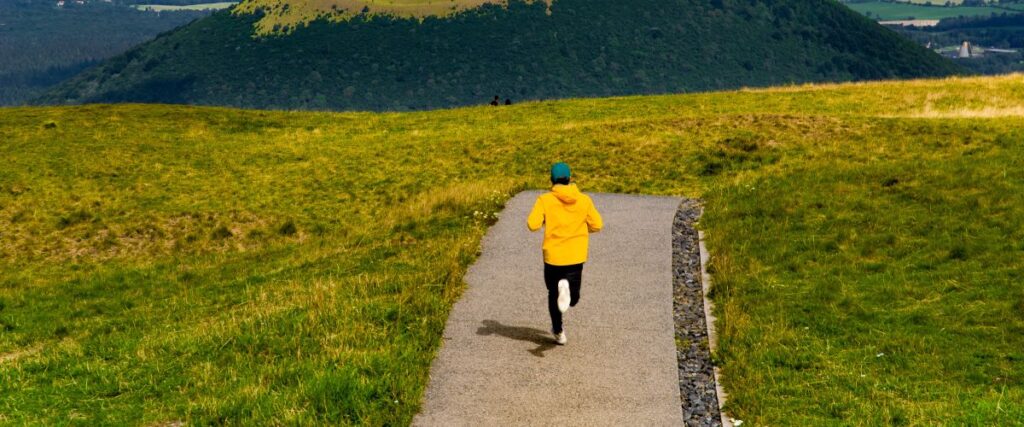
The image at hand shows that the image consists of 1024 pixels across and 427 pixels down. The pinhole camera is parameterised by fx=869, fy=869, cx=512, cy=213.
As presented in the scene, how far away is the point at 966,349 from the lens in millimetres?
11609

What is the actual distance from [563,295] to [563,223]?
94 cm

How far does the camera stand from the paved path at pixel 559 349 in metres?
10.1

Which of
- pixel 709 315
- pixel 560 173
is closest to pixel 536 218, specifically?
pixel 560 173

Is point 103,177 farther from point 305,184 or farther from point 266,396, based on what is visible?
point 266,396

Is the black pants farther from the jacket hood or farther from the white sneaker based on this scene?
the jacket hood

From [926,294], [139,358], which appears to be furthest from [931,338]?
[139,358]

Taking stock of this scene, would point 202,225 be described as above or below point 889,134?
below

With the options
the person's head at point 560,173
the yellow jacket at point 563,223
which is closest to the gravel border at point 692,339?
the yellow jacket at point 563,223

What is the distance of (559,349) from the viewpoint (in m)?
11.9

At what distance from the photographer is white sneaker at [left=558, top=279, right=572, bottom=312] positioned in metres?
11.3

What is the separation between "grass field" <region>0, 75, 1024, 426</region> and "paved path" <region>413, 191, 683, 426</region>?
0.50 metres

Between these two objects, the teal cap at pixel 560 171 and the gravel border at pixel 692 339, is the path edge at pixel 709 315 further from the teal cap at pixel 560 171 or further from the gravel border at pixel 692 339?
the teal cap at pixel 560 171

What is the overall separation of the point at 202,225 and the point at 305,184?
4925mm

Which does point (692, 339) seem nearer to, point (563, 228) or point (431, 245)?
point (563, 228)
